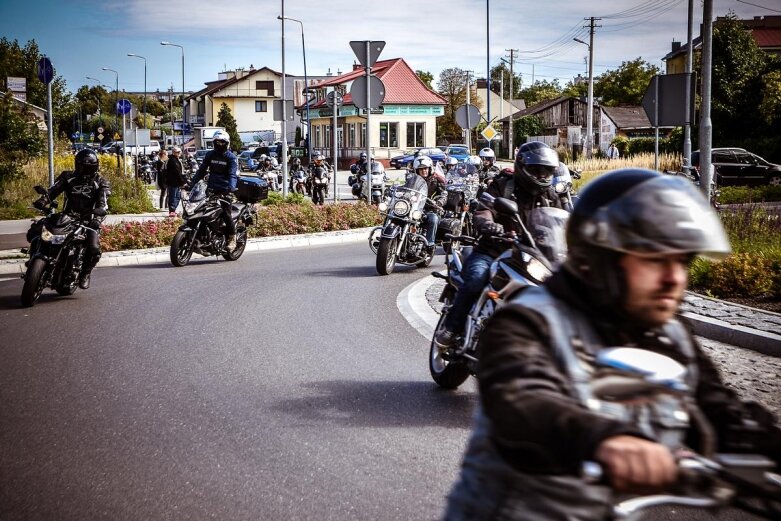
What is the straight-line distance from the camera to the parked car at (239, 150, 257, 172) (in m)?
43.8

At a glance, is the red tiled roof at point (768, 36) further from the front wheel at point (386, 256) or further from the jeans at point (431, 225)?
the front wheel at point (386, 256)

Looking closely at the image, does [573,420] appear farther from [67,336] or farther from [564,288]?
[67,336]

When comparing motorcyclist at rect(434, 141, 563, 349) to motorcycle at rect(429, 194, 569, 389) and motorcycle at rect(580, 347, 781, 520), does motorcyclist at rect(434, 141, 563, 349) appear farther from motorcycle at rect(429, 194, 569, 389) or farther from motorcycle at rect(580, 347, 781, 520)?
motorcycle at rect(580, 347, 781, 520)

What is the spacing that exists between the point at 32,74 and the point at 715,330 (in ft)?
169

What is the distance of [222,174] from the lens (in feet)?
46.7

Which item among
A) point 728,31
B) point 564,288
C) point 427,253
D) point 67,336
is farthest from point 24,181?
point 728,31

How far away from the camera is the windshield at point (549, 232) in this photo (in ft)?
15.6

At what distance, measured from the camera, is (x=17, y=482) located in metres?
4.68

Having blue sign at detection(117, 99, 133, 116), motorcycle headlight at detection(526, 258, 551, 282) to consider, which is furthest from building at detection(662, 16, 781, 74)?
motorcycle headlight at detection(526, 258, 551, 282)

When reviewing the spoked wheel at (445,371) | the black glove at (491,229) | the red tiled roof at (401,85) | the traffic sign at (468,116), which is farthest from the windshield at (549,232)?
the red tiled roof at (401,85)

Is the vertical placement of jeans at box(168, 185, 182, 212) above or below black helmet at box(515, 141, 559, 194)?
below

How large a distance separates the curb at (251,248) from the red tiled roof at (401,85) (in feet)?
184

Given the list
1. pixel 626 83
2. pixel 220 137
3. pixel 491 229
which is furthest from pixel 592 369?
pixel 626 83

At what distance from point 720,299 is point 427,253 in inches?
205
